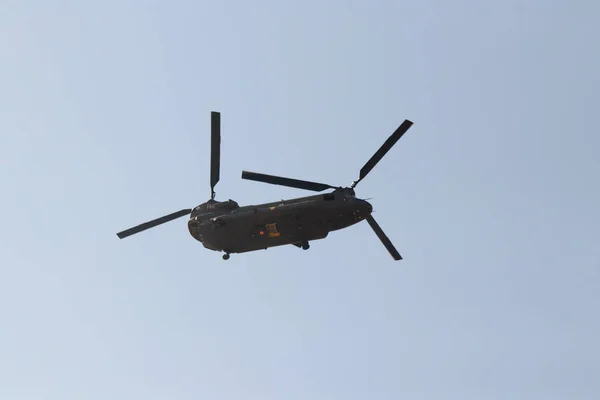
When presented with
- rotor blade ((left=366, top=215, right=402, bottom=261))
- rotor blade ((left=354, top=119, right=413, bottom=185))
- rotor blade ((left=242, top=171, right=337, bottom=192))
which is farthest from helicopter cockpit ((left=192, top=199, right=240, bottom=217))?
rotor blade ((left=366, top=215, right=402, bottom=261))

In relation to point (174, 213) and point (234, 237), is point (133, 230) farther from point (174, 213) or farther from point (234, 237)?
point (234, 237)

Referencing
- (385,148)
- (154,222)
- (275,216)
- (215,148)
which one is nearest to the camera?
(385,148)

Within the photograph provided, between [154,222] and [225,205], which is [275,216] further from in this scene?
[154,222]

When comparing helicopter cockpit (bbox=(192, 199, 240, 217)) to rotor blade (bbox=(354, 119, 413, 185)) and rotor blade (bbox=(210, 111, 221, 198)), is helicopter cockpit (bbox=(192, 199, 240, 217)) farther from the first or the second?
rotor blade (bbox=(354, 119, 413, 185))

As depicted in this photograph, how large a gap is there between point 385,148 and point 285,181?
4.95 m

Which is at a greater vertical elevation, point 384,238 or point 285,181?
point 285,181

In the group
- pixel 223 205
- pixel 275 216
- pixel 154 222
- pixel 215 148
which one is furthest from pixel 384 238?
pixel 154 222

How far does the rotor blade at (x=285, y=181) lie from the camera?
44.2 m

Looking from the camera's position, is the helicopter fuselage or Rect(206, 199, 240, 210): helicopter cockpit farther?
Rect(206, 199, 240, 210): helicopter cockpit

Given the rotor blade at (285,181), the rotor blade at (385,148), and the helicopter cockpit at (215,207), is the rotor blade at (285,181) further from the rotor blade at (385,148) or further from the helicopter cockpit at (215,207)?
the helicopter cockpit at (215,207)

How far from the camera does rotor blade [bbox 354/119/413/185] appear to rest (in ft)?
143

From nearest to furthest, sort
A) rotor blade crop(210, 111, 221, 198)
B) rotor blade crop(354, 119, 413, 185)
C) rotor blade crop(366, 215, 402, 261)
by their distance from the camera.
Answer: rotor blade crop(354, 119, 413, 185)
rotor blade crop(210, 111, 221, 198)
rotor blade crop(366, 215, 402, 261)

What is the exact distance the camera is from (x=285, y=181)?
44.7m

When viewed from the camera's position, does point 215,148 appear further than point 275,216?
Yes
